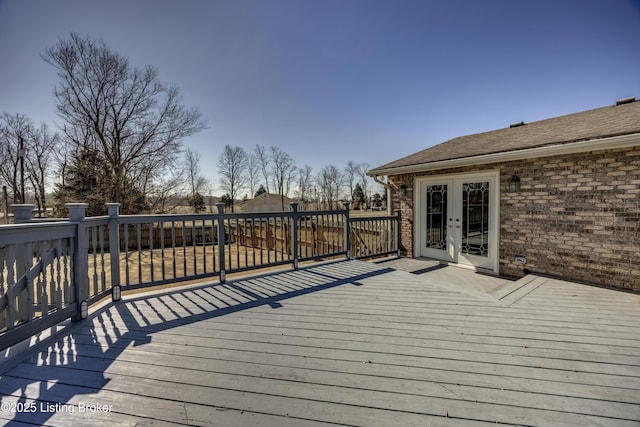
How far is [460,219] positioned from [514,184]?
3.89 feet

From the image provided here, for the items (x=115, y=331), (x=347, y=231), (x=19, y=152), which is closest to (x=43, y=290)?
(x=115, y=331)

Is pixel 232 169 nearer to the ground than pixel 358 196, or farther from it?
farther from it

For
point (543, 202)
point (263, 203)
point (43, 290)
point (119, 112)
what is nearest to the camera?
point (43, 290)

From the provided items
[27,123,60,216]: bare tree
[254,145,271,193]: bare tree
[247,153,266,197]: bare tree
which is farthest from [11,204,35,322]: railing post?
[247,153,266,197]: bare tree

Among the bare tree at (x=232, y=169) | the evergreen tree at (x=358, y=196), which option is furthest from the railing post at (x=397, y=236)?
the evergreen tree at (x=358, y=196)

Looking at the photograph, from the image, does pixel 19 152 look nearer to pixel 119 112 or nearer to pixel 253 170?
pixel 119 112

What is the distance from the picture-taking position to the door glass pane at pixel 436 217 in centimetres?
598

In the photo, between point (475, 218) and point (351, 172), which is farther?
point (351, 172)

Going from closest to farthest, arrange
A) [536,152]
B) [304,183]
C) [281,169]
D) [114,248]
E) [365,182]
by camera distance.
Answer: [114,248] < [536,152] < [281,169] < [304,183] < [365,182]

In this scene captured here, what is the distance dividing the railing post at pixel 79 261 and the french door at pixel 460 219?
594cm

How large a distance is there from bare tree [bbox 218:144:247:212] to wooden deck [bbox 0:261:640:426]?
28466 mm

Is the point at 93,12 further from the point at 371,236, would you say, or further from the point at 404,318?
the point at 404,318

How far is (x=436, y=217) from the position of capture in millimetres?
6125

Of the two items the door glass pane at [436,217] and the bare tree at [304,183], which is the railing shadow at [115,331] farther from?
the bare tree at [304,183]
